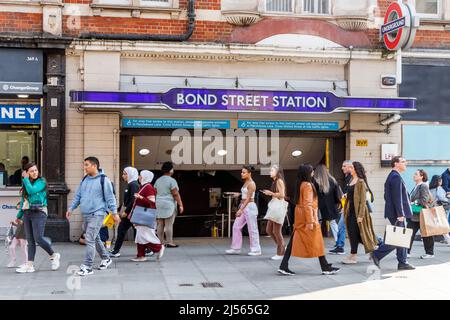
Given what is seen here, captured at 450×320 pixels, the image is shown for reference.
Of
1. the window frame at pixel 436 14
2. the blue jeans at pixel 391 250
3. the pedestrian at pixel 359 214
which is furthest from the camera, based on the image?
A: the window frame at pixel 436 14

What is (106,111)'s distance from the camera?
14.7 m

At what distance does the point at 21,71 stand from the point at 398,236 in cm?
831

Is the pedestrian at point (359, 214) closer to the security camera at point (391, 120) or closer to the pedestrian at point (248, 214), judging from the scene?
the pedestrian at point (248, 214)

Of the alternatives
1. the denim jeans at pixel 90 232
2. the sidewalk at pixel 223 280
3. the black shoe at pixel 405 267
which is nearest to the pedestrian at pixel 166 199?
the sidewalk at pixel 223 280

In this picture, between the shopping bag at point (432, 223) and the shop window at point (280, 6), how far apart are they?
581 centimetres

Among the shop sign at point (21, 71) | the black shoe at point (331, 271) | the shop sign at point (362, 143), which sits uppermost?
the shop sign at point (21, 71)

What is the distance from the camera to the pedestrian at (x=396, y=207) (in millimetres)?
10914

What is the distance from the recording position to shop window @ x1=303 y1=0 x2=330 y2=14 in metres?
15.9

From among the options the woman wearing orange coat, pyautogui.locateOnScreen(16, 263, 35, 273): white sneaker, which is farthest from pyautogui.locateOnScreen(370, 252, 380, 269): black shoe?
pyautogui.locateOnScreen(16, 263, 35, 273): white sneaker

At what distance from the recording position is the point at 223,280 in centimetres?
1027

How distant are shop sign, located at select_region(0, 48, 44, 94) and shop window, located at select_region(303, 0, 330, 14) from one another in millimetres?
5898

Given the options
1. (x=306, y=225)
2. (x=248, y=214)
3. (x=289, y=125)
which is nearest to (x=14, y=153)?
(x=248, y=214)

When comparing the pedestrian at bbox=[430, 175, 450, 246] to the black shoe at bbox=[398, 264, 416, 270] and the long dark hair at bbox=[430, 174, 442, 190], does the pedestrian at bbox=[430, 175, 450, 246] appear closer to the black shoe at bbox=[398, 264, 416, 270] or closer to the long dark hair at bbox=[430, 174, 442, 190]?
the long dark hair at bbox=[430, 174, 442, 190]

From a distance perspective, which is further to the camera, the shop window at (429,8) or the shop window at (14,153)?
the shop window at (429,8)
